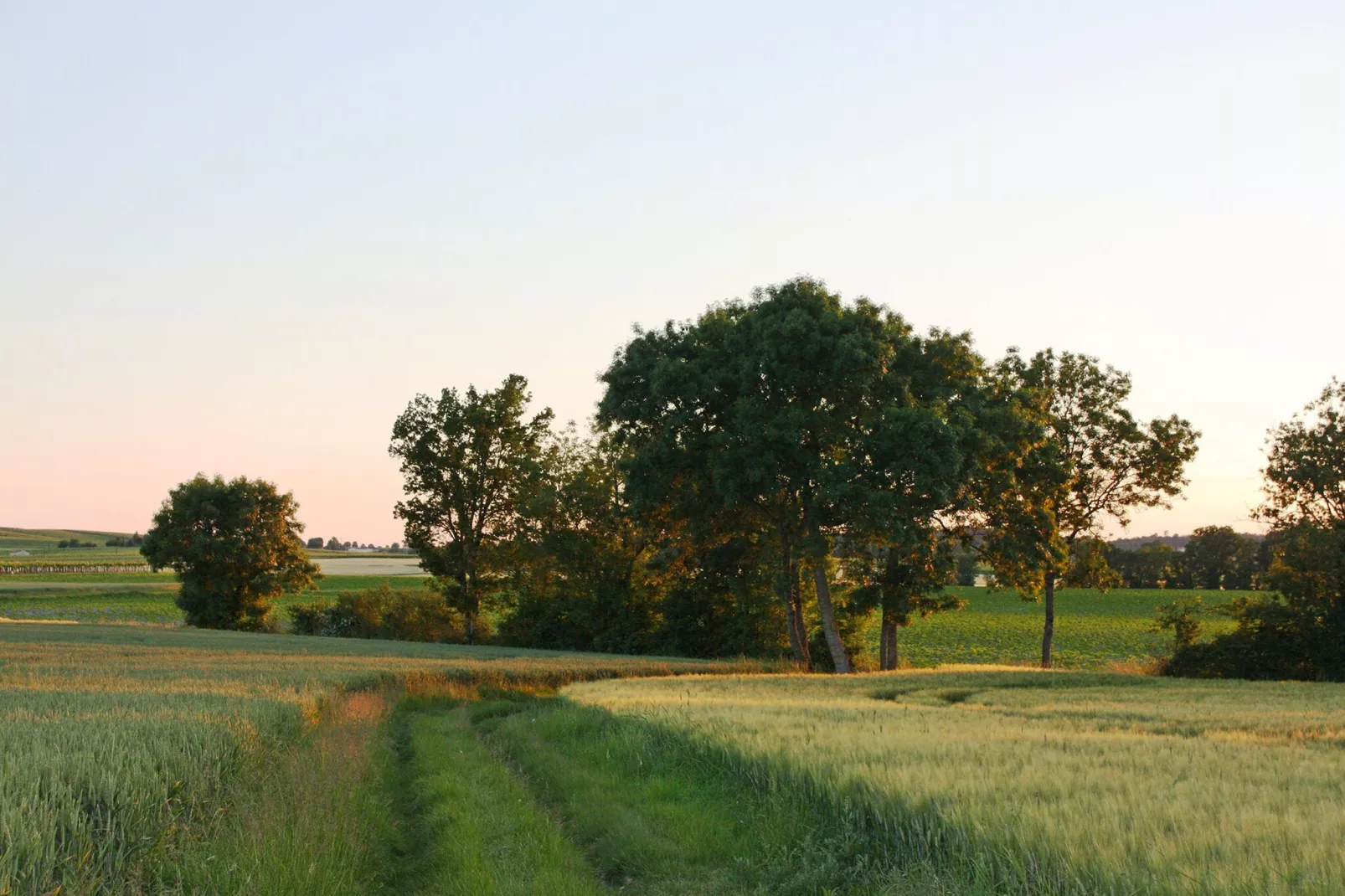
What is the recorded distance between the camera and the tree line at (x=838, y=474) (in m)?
36.3

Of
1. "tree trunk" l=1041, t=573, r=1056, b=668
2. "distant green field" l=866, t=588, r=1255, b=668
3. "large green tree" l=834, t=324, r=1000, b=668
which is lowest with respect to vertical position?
"distant green field" l=866, t=588, r=1255, b=668

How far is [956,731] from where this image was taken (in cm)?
1366

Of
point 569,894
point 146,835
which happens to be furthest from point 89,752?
point 569,894

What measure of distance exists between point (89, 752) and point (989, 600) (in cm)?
11669

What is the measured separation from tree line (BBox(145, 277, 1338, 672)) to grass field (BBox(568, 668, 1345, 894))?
16.5 m

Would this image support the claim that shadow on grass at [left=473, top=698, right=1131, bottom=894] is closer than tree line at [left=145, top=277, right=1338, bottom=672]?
Yes

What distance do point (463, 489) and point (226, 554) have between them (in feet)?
74.2

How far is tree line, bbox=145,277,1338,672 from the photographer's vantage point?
1428 inches

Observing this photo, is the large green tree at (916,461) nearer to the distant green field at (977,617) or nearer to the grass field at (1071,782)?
the distant green field at (977,617)

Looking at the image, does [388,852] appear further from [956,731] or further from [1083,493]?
[1083,493]

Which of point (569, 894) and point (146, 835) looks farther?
point (569, 894)

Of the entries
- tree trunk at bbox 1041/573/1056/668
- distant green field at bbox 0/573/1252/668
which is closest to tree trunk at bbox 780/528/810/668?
distant green field at bbox 0/573/1252/668

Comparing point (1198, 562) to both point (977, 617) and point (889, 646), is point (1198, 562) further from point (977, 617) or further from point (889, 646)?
point (889, 646)

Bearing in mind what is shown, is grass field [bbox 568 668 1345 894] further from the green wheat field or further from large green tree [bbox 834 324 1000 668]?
large green tree [bbox 834 324 1000 668]
